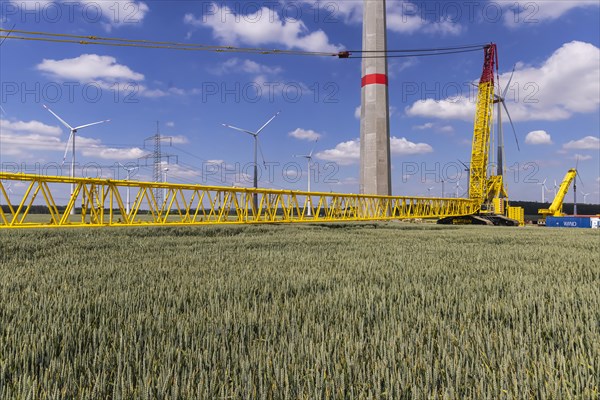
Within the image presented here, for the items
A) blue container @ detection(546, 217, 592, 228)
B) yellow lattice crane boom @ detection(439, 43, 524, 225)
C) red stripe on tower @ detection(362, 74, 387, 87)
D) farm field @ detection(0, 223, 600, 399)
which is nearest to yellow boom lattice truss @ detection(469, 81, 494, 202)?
yellow lattice crane boom @ detection(439, 43, 524, 225)

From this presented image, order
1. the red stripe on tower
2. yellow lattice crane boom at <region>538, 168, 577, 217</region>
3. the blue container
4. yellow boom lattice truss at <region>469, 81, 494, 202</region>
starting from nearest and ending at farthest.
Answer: the blue container < yellow boom lattice truss at <region>469, 81, 494, 202</region> < the red stripe on tower < yellow lattice crane boom at <region>538, 168, 577, 217</region>

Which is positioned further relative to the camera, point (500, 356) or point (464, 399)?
point (500, 356)

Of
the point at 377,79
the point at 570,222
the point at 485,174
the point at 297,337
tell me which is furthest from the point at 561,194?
the point at 297,337

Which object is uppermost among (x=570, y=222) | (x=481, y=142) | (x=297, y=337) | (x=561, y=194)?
(x=481, y=142)

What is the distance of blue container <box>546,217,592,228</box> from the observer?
144 ft

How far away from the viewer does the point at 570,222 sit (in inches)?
1790

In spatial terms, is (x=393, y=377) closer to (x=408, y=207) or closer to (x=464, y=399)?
(x=464, y=399)

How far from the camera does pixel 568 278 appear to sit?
7.34 meters

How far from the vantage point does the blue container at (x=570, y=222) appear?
43750mm

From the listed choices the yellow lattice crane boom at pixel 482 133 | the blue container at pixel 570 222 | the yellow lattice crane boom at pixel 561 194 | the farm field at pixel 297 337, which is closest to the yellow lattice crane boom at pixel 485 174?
the yellow lattice crane boom at pixel 482 133

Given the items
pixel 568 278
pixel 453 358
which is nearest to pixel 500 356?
pixel 453 358

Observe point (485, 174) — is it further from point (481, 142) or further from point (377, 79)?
point (377, 79)

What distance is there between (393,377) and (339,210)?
96.8 feet

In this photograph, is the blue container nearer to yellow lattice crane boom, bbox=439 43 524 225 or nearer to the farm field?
yellow lattice crane boom, bbox=439 43 524 225
